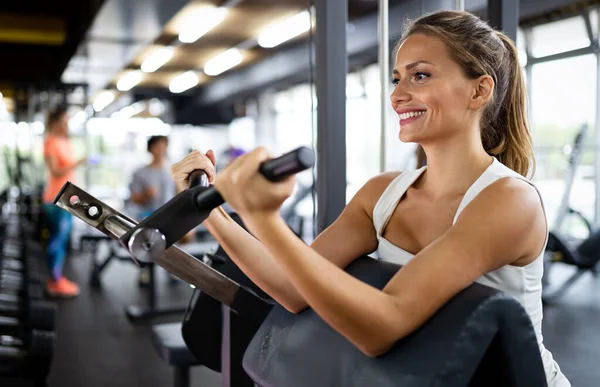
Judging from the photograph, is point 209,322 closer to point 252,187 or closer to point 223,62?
point 252,187

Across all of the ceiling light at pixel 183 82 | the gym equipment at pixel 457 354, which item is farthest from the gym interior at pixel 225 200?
the ceiling light at pixel 183 82

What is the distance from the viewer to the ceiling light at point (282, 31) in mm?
5953

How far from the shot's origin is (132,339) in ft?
12.1

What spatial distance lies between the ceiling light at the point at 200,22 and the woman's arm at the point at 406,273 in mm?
5155

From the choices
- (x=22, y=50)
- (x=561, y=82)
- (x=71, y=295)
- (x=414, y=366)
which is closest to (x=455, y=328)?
(x=414, y=366)

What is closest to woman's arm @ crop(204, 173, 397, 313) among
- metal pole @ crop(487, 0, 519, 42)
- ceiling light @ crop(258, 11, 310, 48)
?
metal pole @ crop(487, 0, 519, 42)

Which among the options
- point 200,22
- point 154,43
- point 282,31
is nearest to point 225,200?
point 200,22

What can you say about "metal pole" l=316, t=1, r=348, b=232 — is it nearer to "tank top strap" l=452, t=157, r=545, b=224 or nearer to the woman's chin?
the woman's chin

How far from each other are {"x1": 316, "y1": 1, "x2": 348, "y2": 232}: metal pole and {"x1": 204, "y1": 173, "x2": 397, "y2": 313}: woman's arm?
10.8 inches

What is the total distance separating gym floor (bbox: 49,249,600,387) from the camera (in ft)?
9.87

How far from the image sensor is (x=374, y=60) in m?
2.38

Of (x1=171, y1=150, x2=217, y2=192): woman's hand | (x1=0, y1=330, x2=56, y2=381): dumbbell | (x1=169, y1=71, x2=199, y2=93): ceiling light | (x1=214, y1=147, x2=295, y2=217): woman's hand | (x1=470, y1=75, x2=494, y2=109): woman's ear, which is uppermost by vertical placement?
(x1=169, y1=71, x2=199, y2=93): ceiling light

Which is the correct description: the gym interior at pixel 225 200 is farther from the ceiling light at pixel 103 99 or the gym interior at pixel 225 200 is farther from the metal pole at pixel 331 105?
the ceiling light at pixel 103 99

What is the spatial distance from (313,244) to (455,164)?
348mm
